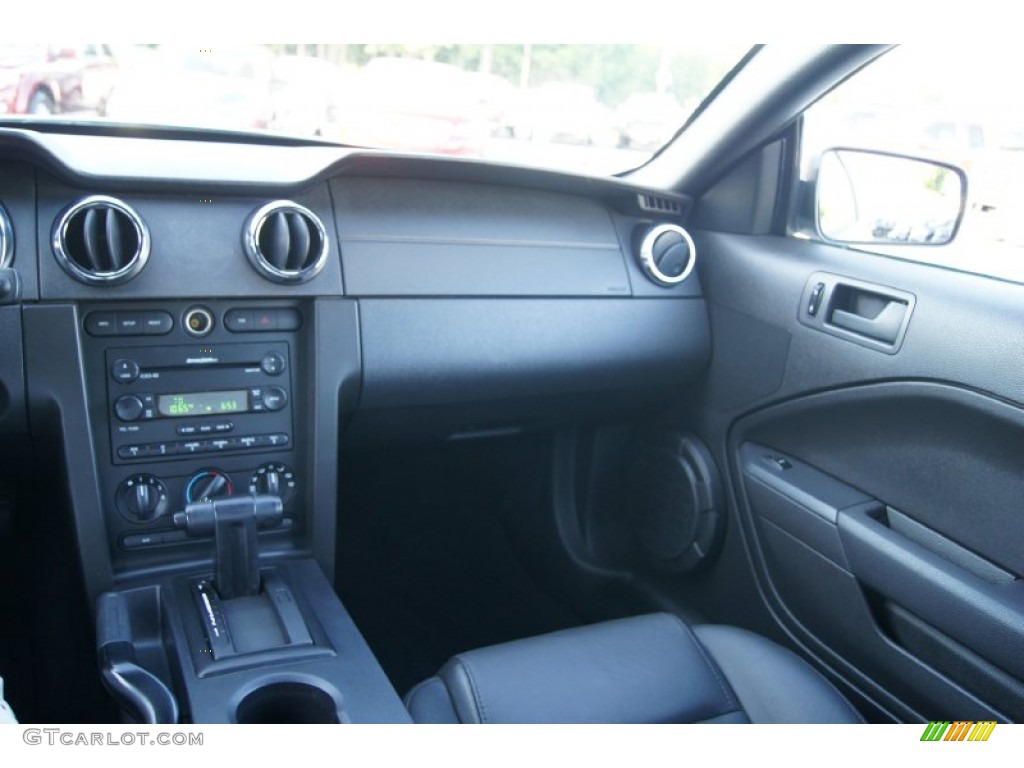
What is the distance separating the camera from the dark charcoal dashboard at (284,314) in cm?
138

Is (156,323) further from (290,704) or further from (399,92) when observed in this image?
(399,92)

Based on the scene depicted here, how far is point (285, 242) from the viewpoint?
4.91 ft

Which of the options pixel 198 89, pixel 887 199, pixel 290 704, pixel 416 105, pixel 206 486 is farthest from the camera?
pixel 416 105

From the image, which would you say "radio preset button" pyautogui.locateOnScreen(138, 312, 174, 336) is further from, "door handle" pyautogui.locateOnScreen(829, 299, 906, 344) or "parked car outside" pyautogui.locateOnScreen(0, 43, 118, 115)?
"door handle" pyautogui.locateOnScreen(829, 299, 906, 344)

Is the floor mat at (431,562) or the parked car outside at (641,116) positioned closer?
the floor mat at (431,562)

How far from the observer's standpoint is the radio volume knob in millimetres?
1445

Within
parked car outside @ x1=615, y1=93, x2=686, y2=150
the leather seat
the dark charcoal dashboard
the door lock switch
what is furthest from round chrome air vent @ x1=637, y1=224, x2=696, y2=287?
the leather seat

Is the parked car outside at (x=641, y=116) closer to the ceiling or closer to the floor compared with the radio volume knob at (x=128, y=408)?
closer to the ceiling

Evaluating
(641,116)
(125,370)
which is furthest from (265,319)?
(641,116)

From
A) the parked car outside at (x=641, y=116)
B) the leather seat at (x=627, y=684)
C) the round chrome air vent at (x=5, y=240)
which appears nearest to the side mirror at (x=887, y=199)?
the parked car outside at (x=641, y=116)

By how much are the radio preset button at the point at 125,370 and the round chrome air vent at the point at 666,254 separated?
106 centimetres

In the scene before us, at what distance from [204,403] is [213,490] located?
156 millimetres

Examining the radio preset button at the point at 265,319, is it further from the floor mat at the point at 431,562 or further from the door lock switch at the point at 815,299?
the door lock switch at the point at 815,299

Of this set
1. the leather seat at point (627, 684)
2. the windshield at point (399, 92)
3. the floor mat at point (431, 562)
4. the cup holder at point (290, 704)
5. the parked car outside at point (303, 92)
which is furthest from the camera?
the parked car outside at point (303, 92)
